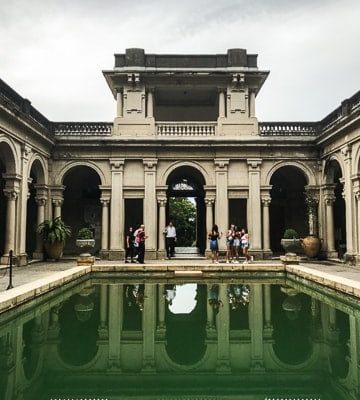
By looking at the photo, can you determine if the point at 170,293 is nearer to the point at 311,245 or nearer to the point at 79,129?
the point at 311,245

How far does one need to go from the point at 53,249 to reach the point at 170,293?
28.8ft

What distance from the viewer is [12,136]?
14281 millimetres

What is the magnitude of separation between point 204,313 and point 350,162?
389 inches

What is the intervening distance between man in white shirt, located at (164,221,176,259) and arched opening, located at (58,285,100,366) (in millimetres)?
8582

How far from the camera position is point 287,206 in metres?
21.3

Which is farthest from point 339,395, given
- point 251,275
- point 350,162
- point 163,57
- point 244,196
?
point 163,57

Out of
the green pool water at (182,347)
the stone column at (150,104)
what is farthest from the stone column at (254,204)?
the green pool water at (182,347)

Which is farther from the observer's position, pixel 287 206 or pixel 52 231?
pixel 287 206

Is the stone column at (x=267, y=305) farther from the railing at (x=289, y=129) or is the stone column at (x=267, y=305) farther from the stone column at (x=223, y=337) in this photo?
the railing at (x=289, y=129)

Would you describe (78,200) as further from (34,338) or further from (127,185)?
(34,338)

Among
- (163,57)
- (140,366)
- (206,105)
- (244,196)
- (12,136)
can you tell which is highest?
(163,57)

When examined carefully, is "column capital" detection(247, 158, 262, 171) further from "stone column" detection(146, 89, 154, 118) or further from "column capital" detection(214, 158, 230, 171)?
"stone column" detection(146, 89, 154, 118)

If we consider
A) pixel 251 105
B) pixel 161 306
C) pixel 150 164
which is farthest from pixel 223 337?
pixel 251 105

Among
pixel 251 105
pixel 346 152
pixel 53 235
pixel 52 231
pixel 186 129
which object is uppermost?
pixel 251 105
